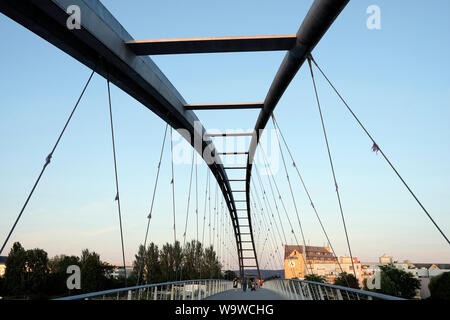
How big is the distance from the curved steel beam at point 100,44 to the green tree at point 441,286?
53004mm

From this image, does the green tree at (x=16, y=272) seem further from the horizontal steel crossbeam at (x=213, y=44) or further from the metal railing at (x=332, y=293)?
the horizontal steel crossbeam at (x=213, y=44)

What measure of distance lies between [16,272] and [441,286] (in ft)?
219

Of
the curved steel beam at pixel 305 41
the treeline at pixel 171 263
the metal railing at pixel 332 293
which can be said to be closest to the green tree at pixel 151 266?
the treeline at pixel 171 263

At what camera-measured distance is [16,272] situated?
2392 inches

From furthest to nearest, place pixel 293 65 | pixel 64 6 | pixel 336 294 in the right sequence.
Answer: pixel 293 65 → pixel 336 294 → pixel 64 6

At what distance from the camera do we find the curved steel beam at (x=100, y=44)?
19.1 ft

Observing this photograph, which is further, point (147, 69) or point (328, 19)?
point (147, 69)

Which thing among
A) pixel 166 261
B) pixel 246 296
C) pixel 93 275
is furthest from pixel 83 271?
pixel 246 296

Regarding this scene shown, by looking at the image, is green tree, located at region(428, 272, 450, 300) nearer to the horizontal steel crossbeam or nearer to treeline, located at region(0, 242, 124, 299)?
the horizontal steel crossbeam

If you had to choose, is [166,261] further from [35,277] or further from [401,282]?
[401,282]
